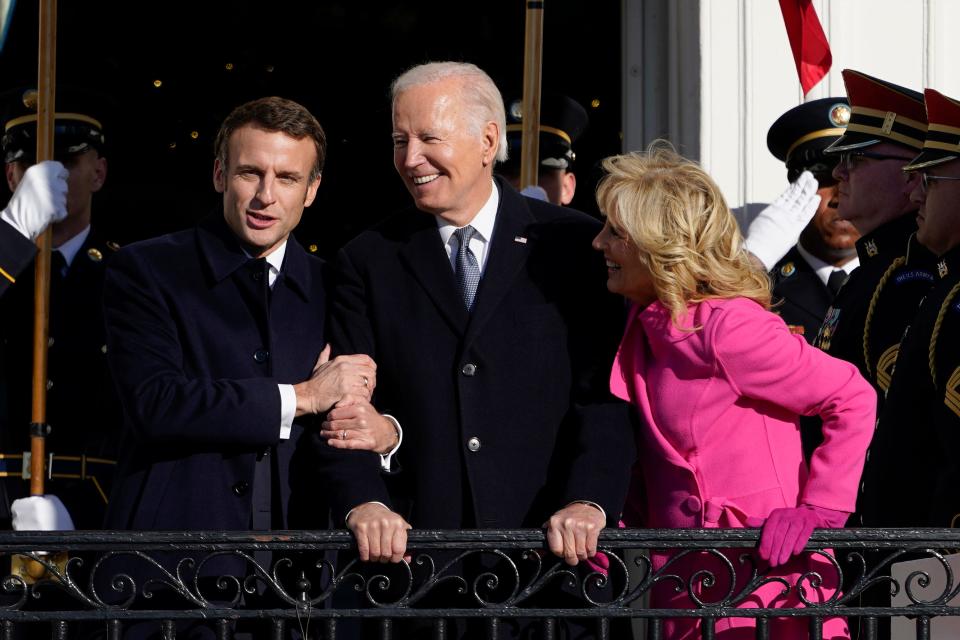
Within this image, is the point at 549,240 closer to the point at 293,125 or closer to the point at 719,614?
the point at 293,125

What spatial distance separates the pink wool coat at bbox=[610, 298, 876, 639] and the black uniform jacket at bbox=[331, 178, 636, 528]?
4.2 inches

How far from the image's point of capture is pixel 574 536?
138 inches

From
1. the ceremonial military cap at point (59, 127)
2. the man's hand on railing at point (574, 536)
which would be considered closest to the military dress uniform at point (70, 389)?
the ceremonial military cap at point (59, 127)

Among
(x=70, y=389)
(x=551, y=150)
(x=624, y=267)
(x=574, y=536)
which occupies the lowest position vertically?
(x=574, y=536)

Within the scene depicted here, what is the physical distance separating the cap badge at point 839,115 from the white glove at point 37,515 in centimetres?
262

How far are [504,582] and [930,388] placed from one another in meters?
1.04

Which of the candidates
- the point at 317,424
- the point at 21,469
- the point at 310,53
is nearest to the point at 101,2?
the point at 310,53

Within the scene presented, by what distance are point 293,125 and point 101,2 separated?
152 inches

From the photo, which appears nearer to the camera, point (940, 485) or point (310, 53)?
point (940, 485)

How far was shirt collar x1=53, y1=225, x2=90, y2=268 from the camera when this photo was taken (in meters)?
5.56

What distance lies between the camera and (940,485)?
3.83 metres

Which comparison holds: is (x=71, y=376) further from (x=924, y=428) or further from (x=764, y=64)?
(x=924, y=428)

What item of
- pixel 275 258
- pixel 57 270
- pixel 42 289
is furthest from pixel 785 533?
pixel 57 270

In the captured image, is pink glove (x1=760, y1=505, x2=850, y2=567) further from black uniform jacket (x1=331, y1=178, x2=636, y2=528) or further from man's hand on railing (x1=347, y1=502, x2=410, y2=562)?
man's hand on railing (x1=347, y1=502, x2=410, y2=562)
